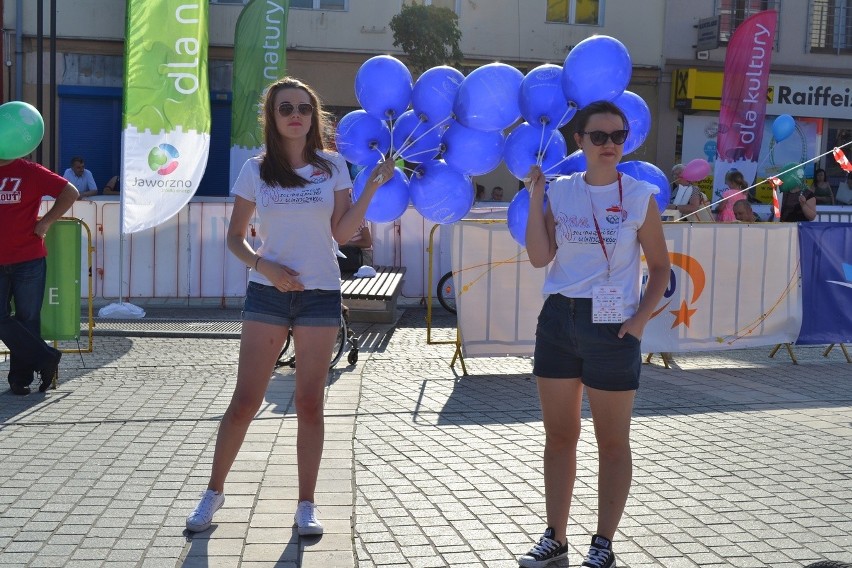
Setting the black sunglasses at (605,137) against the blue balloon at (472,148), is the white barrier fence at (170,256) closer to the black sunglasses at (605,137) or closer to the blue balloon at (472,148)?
the blue balloon at (472,148)

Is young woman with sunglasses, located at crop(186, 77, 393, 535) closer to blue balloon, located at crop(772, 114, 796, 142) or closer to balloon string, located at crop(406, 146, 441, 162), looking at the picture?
balloon string, located at crop(406, 146, 441, 162)

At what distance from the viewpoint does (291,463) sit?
5980 mm

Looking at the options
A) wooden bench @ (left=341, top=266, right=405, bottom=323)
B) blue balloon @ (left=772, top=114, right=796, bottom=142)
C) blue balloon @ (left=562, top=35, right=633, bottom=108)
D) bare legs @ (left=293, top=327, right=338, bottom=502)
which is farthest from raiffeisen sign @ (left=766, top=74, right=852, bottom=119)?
bare legs @ (left=293, top=327, right=338, bottom=502)

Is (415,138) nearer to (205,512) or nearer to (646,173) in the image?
(646,173)

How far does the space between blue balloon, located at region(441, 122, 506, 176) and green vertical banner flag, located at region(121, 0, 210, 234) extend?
7.28 metres

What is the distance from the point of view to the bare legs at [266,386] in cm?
461

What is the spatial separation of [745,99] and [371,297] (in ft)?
30.4

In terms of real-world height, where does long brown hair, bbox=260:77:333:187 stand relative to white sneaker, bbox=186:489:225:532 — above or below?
above

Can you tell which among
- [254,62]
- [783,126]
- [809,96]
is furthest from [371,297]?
[809,96]

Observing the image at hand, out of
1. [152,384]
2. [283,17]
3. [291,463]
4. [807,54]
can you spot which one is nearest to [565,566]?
[291,463]

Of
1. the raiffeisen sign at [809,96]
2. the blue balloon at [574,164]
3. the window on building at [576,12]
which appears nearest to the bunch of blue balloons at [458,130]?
the blue balloon at [574,164]

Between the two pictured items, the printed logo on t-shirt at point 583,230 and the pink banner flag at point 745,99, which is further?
the pink banner flag at point 745,99

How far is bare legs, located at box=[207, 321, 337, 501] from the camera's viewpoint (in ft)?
15.1

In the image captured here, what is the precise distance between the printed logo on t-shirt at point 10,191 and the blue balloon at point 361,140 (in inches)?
112
